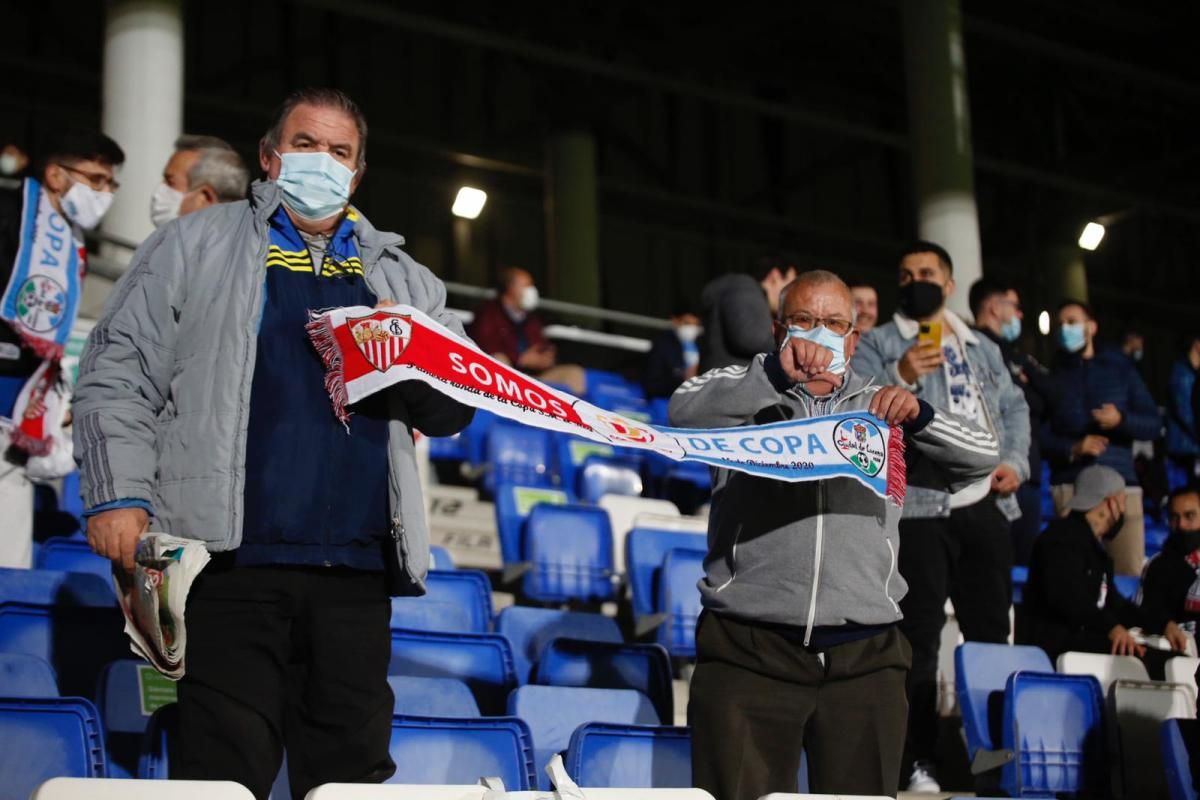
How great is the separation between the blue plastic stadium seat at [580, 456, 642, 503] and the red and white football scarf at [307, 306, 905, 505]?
398 centimetres

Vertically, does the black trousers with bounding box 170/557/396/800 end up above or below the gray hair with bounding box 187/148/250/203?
below

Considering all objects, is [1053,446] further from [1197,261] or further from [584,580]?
[1197,261]

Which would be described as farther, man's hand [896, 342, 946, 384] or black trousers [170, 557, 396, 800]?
man's hand [896, 342, 946, 384]

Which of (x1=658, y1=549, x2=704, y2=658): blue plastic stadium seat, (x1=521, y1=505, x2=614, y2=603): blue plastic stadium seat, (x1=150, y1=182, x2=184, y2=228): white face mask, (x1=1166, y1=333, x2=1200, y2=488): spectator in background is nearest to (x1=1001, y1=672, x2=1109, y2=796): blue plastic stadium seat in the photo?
(x1=658, y1=549, x2=704, y2=658): blue plastic stadium seat

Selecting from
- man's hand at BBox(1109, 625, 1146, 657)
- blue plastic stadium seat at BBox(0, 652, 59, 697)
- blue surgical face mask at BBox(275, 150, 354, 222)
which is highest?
blue surgical face mask at BBox(275, 150, 354, 222)

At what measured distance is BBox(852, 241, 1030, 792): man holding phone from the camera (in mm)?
4059

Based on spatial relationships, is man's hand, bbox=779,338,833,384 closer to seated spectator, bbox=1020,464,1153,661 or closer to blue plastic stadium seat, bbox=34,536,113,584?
blue plastic stadium seat, bbox=34,536,113,584

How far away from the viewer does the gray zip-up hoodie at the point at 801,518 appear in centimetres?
294

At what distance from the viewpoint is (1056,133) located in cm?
1738

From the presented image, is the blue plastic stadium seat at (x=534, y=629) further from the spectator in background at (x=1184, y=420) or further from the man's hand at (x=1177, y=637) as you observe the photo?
the spectator in background at (x=1184, y=420)

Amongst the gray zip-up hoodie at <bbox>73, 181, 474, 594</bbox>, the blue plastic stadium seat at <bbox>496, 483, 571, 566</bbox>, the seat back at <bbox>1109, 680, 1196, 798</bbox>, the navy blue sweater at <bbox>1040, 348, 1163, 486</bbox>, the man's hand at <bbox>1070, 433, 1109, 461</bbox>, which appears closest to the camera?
the gray zip-up hoodie at <bbox>73, 181, 474, 594</bbox>

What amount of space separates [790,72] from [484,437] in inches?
475

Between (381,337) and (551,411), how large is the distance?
0.48 metres

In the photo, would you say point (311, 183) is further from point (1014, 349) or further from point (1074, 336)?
point (1074, 336)
